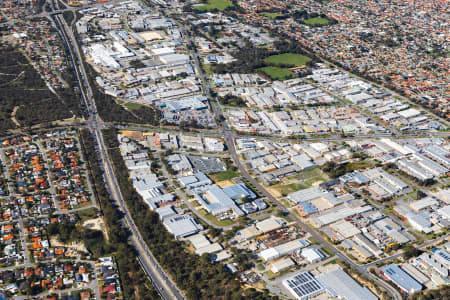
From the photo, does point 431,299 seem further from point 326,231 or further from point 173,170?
point 173,170

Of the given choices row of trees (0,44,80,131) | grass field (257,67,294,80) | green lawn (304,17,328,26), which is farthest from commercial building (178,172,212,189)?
green lawn (304,17,328,26)

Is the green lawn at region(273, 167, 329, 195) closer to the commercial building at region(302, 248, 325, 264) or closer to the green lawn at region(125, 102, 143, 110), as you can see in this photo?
the commercial building at region(302, 248, 325, 264)

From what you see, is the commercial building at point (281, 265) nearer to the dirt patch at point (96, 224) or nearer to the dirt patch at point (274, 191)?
the dirt patch at point (274, 191)

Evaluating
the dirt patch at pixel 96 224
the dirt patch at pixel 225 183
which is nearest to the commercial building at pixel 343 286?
the dirt patch at pixel 225 183

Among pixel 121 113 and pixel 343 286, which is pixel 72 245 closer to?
pixel 343 286

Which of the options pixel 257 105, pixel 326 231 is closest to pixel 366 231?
pixel 326 231
